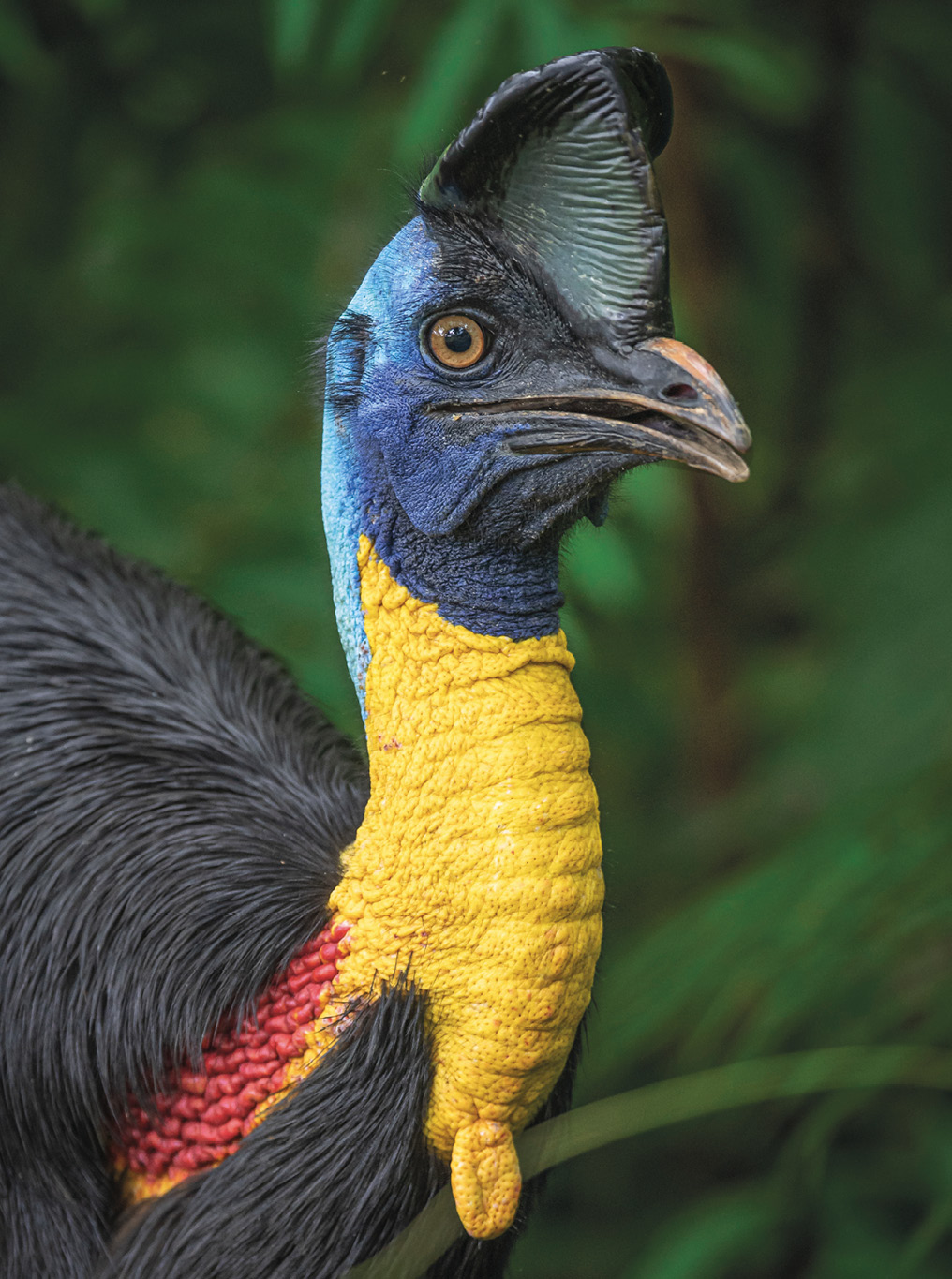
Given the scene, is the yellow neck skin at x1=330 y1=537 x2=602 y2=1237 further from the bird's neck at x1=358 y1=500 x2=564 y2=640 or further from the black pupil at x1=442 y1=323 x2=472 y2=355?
the black pupil at x1=442 y1=323 x2=472 y2=355

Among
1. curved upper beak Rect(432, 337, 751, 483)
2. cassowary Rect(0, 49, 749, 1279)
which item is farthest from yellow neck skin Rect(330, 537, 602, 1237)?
curved upper beak Rect(432, 337, 751, 483)

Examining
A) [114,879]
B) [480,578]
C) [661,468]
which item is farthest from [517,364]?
[661,468]

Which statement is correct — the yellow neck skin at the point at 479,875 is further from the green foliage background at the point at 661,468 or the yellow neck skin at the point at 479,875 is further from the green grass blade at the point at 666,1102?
the green foliage background at the point at 661,468

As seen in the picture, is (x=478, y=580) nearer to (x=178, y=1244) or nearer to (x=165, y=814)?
(x=165, y=814)

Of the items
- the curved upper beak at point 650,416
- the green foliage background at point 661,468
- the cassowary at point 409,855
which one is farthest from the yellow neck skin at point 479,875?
the green foliage background at point 661,468

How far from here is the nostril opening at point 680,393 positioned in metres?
1.00

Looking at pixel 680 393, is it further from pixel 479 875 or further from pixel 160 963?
pixel 160 963

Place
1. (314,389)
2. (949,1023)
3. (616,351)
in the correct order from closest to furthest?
(616,351)
(314,389)
(949,1023)

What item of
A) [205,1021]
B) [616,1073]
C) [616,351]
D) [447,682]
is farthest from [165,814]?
[616,1073]

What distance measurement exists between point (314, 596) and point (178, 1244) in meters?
1.09

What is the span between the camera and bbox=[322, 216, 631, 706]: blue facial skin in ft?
3.50

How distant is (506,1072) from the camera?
1061 millimetres

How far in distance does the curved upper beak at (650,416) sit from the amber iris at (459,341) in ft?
0.12

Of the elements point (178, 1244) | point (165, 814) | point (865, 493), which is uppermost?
point (865, 493)
